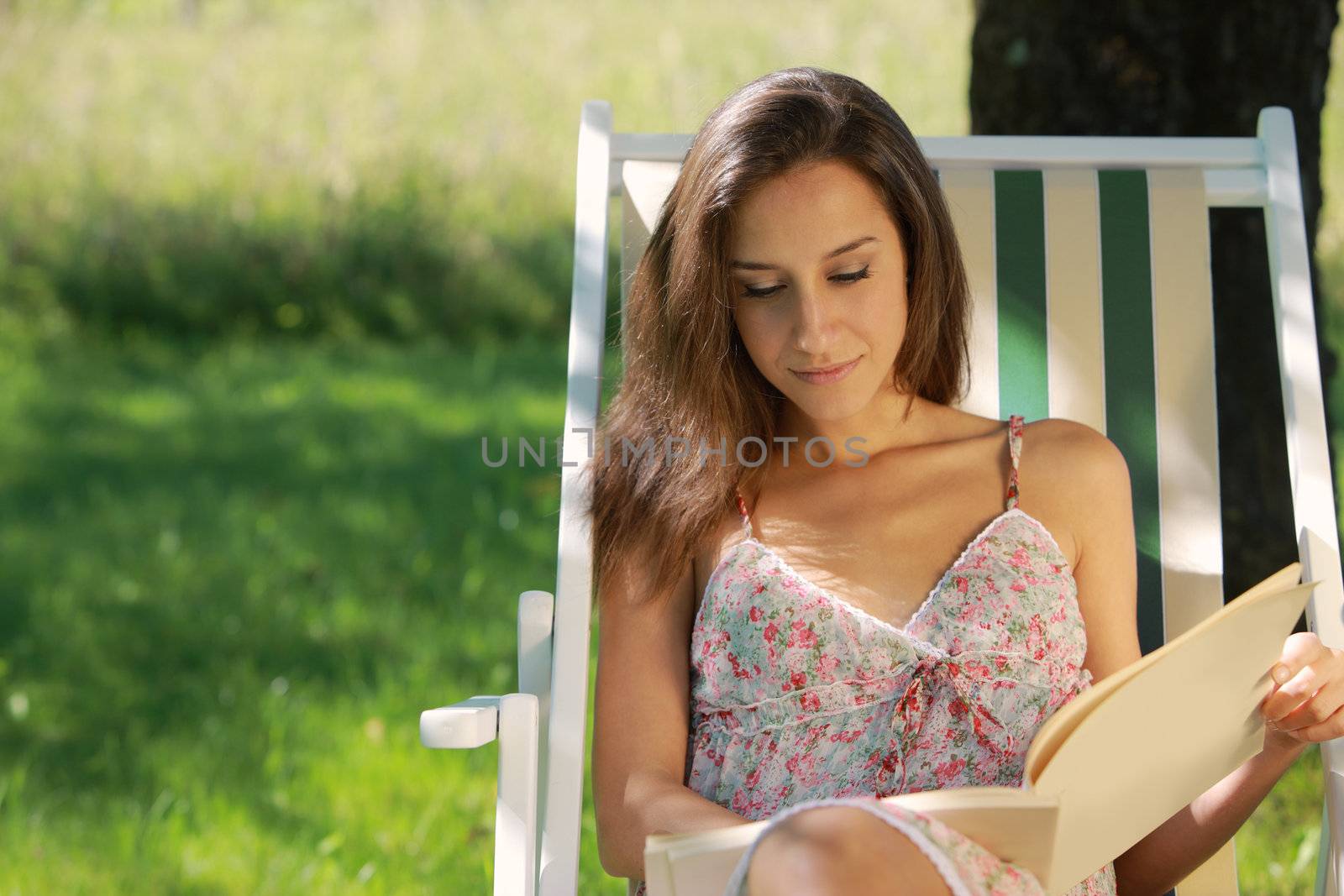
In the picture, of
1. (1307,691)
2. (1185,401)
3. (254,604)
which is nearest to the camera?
(1307,691)

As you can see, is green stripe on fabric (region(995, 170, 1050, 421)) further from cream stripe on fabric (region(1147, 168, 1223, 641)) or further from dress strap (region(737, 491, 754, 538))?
dress strap (region(737, 491, 754, 538))

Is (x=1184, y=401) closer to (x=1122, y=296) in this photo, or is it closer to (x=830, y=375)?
(x=1122, y=296)

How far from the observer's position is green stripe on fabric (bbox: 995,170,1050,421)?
2.56 m

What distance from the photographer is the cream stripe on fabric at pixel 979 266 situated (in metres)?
2.57

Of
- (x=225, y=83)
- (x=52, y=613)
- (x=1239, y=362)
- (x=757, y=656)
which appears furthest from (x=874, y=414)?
(x=225, y=83)

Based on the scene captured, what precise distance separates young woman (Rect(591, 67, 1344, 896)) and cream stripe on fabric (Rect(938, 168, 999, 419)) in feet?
0.99

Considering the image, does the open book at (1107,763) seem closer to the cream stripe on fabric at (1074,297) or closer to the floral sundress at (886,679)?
the floral sundress at (886,679)

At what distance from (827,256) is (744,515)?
0.42m

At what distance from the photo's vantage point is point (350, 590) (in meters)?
4.71

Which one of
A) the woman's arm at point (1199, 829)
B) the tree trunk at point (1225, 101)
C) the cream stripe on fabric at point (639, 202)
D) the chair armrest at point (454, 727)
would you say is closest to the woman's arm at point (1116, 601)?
the woman's arm at point (1199, 829)

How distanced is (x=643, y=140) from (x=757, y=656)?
0.97 metres

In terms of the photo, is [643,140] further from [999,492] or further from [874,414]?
[999,492]

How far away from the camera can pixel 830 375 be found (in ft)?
6.77

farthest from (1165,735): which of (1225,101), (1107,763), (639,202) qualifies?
(1225,101)
